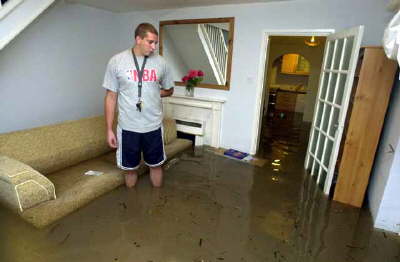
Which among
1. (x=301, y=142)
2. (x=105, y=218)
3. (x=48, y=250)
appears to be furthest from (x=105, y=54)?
(x=301, y=142)

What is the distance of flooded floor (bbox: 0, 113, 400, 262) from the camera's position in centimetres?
171

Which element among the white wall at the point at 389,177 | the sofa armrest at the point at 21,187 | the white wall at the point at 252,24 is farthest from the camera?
the white wall at the point at 252,24

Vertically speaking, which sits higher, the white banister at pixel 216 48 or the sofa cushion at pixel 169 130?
the white banister at pixel 216 48

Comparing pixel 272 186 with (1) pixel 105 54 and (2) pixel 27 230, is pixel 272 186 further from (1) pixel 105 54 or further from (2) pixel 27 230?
(1) pixel 105 54

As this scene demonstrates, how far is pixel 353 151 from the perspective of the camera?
2.36m

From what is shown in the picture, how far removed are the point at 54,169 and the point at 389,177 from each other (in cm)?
316

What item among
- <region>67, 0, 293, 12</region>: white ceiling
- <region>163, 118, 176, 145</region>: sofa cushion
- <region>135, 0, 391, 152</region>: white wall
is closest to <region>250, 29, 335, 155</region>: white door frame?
<region>135, 0, 391, 152</region>: white wall

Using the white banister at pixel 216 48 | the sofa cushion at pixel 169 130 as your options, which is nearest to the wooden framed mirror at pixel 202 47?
the white banister at pixel 216 48

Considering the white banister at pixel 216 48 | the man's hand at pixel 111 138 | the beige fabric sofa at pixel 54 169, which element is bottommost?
the beige fabric sofa at pixel 54 169

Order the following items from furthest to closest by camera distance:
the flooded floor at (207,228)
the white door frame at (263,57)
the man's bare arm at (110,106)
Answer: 1. the white door frame at (263,57)
2. the man's bare arm at (110,106)
3. the flooded floor at (207,228)

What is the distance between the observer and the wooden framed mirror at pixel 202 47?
351 centimetres

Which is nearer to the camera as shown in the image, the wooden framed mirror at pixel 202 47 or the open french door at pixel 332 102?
the open french door at pixel 332 102

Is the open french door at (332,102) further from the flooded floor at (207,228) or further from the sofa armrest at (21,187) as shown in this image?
the sofa armrest at (21,187)

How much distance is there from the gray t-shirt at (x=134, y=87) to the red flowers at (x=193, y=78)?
4.96 feet
